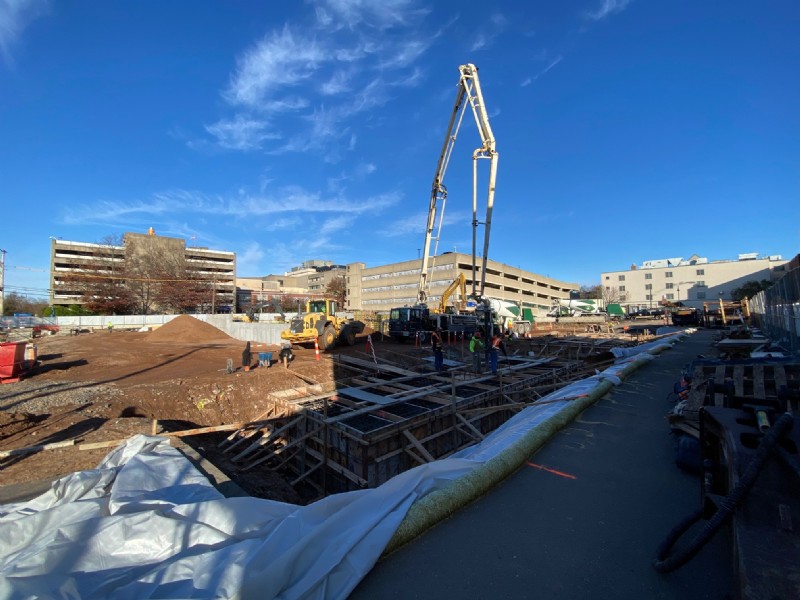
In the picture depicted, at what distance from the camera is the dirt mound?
30812 mm

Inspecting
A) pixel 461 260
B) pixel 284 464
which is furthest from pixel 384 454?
pixel 461 260

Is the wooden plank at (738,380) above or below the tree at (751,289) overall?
below

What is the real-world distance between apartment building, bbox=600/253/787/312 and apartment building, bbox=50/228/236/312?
271 feet

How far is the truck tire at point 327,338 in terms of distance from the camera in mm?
21312

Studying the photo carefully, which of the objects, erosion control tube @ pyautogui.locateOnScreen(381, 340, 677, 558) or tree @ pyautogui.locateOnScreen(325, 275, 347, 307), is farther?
tree @ pyautogui.locateOnScreen(325, 275, 347, 307)

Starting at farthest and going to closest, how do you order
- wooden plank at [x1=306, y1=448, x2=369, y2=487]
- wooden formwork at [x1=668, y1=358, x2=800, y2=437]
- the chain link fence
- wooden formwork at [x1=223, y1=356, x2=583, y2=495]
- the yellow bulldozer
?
the yellow bulldozer, the chain link fence, wooden formwork at [x1=223, y1=356, x2=583, y2=495], wooden plank at [x1=306, y1=448, x2=369, y2=487], wooden formwork at [x1=668, y1=358, x2=800, y2=437]

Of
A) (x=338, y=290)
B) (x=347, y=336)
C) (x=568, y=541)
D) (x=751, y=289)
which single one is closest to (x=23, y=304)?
(x=338, y=290)

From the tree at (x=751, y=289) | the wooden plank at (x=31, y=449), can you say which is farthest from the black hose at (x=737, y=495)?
the tree at (x=751, y=289)

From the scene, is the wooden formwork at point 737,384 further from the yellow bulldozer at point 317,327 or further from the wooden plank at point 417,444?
the yellow bulldozer at point 317,327

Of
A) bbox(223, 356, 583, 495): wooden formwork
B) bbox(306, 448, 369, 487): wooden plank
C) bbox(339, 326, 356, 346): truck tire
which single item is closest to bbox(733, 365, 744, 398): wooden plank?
bbox(223, 356, 583, 495): wooden formwork

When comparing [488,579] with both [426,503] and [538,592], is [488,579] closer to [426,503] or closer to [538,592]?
[538,592]

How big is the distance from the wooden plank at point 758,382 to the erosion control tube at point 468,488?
7.74 ft

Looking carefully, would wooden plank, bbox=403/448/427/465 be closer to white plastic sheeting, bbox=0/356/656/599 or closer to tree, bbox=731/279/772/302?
white plastic sheeting, bbox=0/356/656/599

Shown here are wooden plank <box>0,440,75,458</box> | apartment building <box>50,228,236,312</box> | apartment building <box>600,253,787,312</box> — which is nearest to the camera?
wooden plank <box>0,440,75,458</box>
